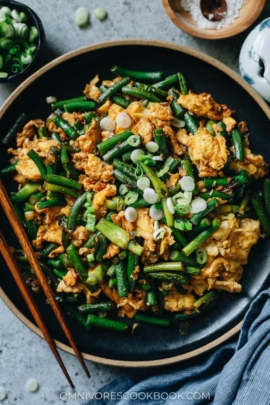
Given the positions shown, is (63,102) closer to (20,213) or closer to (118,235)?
(20,213)

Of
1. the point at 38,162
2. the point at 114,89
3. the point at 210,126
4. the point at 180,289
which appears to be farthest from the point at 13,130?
the point at 180,289

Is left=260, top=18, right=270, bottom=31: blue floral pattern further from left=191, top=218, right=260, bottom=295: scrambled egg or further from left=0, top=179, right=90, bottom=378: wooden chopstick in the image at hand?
left=0, top=179, right=90, bottom=378: wooden chopstick

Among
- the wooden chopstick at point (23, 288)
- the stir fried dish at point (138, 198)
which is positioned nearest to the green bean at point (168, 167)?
the stir fried dish at point (138, 198)

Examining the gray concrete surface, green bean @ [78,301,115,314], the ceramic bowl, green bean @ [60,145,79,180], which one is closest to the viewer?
the ceramic bowl

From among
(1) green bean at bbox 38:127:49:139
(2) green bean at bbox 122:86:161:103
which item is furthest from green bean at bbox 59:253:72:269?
(2) green bean at bbox 122:86:161:103

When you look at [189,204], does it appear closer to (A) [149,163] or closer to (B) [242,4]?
(A) [149,163]

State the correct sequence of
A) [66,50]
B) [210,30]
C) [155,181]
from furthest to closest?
1. [66,50]
2. [210,30]
3. [155,181]
